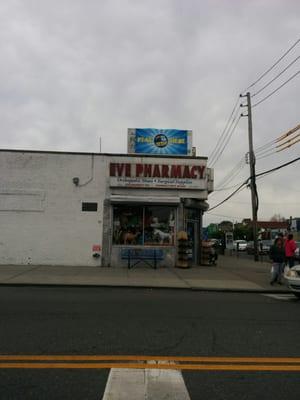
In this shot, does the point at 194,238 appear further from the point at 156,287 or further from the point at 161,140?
the point at 156,287

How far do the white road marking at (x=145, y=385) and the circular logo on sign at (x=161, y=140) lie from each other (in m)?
20.4

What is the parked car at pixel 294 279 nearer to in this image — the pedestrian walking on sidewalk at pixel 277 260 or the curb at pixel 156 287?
the curb at pixel 156 287

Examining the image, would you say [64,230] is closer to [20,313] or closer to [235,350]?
[20,313]

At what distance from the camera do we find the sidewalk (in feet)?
46.0

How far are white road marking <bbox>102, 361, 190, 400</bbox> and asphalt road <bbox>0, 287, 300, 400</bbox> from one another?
11 cm

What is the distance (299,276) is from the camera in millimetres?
12062

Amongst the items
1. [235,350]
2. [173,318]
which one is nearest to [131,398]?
[235,350]

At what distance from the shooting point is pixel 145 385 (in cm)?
479

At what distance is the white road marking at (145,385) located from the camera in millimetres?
4477

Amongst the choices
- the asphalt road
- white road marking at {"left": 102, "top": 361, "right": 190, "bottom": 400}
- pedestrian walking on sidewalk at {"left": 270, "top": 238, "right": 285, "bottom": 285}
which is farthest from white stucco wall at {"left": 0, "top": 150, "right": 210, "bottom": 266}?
white road marking at {"left": 102, "top": 361, "right": 190, "bottom": 400}

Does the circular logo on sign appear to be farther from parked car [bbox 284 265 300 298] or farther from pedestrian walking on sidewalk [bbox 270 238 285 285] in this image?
parked car [bbox 284 265 300 298]

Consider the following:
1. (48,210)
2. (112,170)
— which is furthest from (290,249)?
(48,210)

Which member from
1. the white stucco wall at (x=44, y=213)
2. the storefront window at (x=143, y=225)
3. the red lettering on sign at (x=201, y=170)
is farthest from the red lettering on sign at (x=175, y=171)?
the white stucco wall at (x=44, y=213)

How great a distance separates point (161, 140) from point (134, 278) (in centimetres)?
1130
